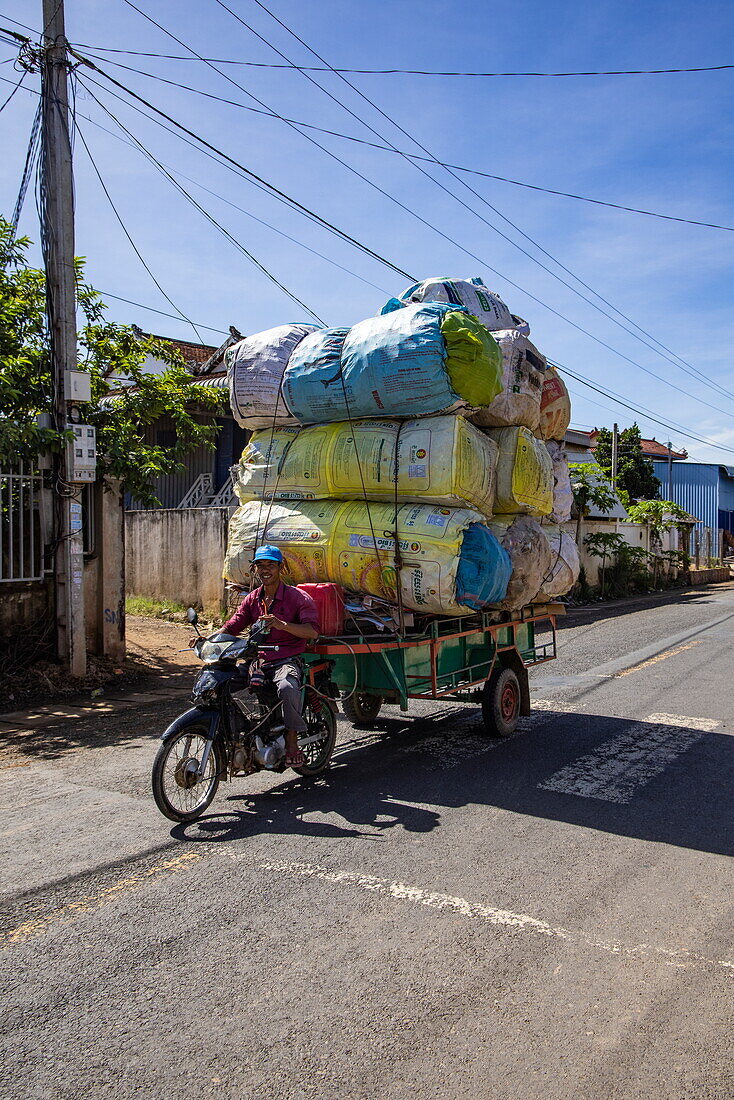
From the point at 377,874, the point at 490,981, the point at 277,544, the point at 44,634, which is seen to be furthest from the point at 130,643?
the point at 490,981

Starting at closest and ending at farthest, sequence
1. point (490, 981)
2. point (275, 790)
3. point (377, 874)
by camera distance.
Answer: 1. point (490, 981)
2. point (377, 874)
3. point (275, 790)

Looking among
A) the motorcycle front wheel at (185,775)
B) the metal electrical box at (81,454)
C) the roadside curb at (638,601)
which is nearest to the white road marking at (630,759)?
the motorcycle front wheel at (185,775)

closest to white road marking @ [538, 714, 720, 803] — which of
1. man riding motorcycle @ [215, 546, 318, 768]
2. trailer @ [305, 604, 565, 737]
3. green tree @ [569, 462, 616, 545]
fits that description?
trailer @ [305, 604, 565, 737]

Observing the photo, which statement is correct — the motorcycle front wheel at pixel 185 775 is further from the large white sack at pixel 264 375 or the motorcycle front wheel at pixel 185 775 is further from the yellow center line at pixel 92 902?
the large white sack at pixel 264 375

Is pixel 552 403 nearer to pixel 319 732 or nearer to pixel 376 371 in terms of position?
pixel 376 371

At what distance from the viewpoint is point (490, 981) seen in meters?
3.05

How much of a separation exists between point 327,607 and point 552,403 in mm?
3096

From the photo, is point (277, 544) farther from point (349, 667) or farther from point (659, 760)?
point (659, 760)

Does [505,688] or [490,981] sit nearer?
[490,981]

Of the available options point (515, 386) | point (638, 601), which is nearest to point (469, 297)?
point (515, 386)

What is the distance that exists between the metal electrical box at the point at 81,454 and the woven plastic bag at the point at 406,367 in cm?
370

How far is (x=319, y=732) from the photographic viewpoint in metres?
5.58

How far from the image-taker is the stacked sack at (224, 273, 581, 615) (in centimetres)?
580

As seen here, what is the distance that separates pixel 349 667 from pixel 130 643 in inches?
275
